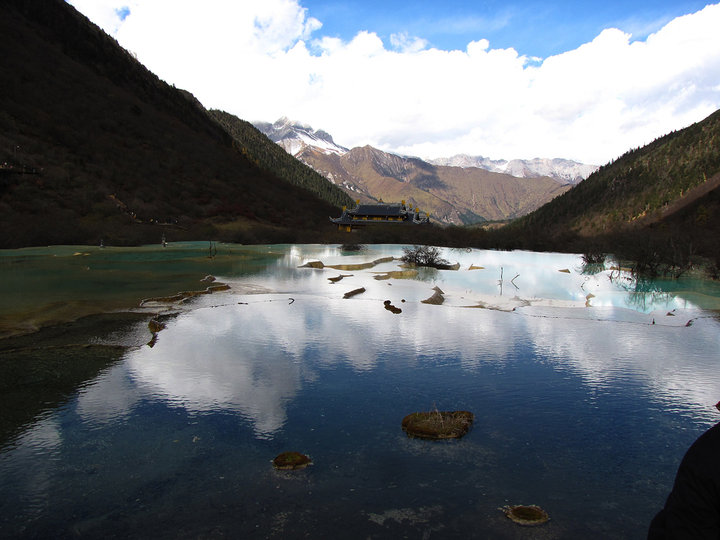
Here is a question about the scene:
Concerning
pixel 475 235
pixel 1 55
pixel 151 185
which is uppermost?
pixel 1 55

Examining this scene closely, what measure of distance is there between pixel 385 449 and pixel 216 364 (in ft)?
16.1

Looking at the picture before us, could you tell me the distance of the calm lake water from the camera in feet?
16.5

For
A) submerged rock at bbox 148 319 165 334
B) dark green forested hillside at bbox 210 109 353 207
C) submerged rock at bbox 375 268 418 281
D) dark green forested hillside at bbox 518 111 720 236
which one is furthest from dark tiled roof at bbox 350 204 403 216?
submerged rock at bbox 148 319 165 334

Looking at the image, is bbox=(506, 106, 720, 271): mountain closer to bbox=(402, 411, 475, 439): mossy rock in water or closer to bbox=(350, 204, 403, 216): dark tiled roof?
bbox=(350, 204, 403, 216): dark tiled roof

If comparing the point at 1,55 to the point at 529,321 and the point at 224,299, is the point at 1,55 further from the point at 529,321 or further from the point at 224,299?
the point at 529,321

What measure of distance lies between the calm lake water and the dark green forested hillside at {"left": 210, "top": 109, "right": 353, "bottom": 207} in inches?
4964

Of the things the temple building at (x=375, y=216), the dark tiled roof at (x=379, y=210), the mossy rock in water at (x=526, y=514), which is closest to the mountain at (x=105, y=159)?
the temple building at (x=375, y=216)

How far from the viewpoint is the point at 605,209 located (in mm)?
102125

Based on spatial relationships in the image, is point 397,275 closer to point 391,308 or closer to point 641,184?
point 391,308

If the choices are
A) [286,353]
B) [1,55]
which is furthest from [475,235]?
[1,55]

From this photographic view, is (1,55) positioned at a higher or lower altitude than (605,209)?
higher

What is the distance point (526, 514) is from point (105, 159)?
79.6 m

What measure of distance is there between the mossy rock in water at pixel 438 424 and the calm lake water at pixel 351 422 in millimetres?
171

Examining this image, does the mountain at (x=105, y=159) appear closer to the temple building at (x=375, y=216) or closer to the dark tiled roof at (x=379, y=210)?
the temple building at (x=375, y=216)
